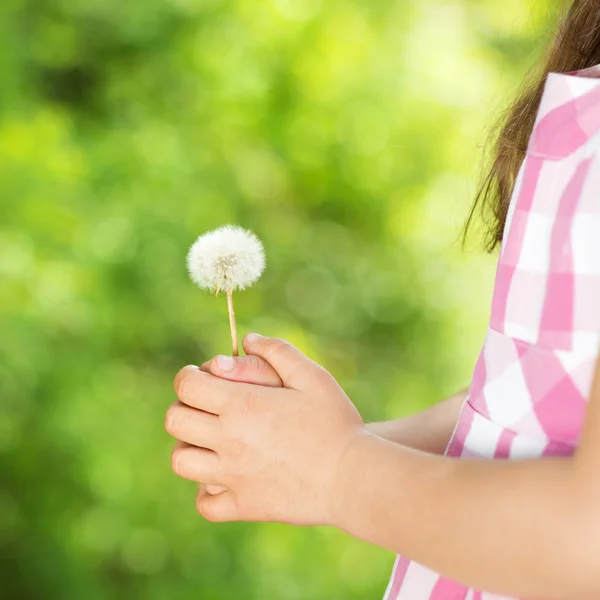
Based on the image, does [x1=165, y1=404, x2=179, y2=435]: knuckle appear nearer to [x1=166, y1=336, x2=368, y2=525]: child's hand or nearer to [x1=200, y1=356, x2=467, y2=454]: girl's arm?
[x1=166, y1=336, x2=368, y2=525]: child's hand

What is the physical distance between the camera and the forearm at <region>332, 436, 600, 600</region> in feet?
1.21

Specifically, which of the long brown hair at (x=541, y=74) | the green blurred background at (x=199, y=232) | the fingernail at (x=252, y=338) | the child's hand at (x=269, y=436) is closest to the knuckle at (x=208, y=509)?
the child's hand at (x=269, y=436)

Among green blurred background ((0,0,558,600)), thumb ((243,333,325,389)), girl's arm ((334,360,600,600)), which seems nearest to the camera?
girl's arm ((334,360,600,600))

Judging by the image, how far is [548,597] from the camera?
0.38m

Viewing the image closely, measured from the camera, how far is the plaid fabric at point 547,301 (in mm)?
445

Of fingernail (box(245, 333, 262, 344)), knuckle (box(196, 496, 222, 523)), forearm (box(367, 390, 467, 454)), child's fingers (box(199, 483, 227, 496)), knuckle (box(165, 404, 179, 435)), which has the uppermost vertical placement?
forearm (box(367, 390, 467, 454))

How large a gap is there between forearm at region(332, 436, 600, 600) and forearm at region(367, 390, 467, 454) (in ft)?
0.72

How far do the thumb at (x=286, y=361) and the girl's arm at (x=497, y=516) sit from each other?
0.24ft

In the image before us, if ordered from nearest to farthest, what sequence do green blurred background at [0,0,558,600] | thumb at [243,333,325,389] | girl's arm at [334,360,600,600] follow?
girl's arm at [334,360,600,600] → thumb at [243,333,325,389] → green blurred background at [0,0,558,600]

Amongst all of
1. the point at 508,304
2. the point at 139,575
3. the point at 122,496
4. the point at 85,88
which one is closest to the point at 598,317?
the point at 508,304

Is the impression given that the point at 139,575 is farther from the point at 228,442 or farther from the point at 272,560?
the point at 228,442

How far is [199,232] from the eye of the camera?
166cm

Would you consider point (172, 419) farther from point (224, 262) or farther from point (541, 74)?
point (541, 74)

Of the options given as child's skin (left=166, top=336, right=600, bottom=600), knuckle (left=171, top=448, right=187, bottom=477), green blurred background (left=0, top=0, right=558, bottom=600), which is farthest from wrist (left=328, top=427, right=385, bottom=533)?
→ green blurred background (left=0, top=0, right=558, bottom=600)
